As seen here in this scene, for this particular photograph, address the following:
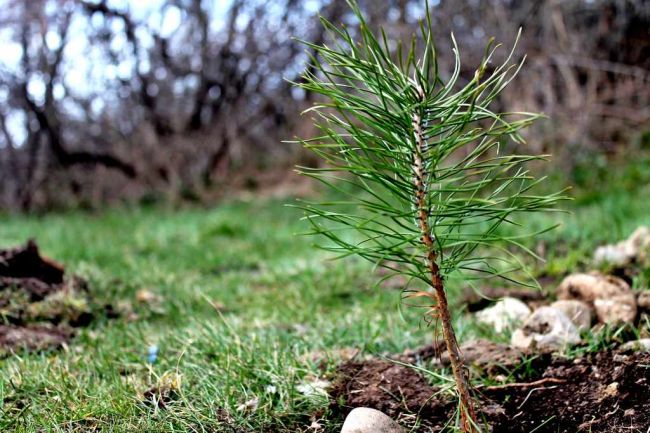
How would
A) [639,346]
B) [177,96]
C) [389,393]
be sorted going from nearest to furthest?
1. [389,393]
2. [639,346]
3. [177,96]

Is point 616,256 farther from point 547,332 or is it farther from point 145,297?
point 145,297

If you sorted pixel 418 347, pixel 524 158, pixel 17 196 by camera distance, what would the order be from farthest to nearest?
pixel 17 196, pixel 418 347, pixel 524 158

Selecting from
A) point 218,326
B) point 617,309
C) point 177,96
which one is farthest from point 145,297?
point 177,96

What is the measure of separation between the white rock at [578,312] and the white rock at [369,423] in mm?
962

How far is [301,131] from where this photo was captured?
10.7 m

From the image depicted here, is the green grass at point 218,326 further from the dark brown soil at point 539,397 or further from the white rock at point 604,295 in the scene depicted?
the white rock at point 604,295

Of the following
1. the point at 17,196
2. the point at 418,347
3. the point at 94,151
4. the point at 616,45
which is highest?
the point at 616,45

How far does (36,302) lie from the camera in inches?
117

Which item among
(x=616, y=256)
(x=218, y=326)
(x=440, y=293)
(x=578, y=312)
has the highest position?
(x=440, y=293)

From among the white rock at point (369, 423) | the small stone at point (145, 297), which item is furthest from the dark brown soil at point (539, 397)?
the small stone at point (145, 297)

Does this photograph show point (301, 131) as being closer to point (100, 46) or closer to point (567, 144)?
point (100, 46)

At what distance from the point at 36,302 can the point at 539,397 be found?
2355 millimetres

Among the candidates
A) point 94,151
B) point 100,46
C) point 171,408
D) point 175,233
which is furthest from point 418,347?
point 94,151

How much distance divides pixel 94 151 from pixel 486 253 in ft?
27.8
